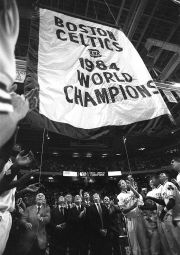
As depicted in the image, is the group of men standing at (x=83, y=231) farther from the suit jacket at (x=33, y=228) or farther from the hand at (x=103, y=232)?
the suit jacket at (x=33, y=228)

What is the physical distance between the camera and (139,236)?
5.99m

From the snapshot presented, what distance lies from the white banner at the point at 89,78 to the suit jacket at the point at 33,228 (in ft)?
9.84

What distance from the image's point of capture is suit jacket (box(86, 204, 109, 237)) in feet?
21.1

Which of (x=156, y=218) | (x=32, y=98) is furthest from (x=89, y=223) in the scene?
(x=32, y=98)

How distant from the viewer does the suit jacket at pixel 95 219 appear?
6.45m

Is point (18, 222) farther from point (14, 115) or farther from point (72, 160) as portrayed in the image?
point (72, 160)

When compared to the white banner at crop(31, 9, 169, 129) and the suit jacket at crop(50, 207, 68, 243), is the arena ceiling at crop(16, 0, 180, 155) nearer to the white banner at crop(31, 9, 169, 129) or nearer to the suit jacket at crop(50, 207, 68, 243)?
the white banner at crop(31, 9, 169, 129)

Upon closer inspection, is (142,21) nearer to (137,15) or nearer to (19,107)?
(137,15)

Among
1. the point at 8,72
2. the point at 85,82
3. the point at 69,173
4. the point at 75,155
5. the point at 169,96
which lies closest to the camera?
the point at 8,72

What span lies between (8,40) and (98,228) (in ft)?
20.7

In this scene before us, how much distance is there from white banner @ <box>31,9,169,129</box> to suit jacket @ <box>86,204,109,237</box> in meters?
4.76

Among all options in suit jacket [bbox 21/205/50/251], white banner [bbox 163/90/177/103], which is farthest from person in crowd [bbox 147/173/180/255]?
suit jacket [bbox 21/205/50/251]

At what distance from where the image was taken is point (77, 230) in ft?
21.6

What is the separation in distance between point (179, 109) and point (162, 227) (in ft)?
43.8
